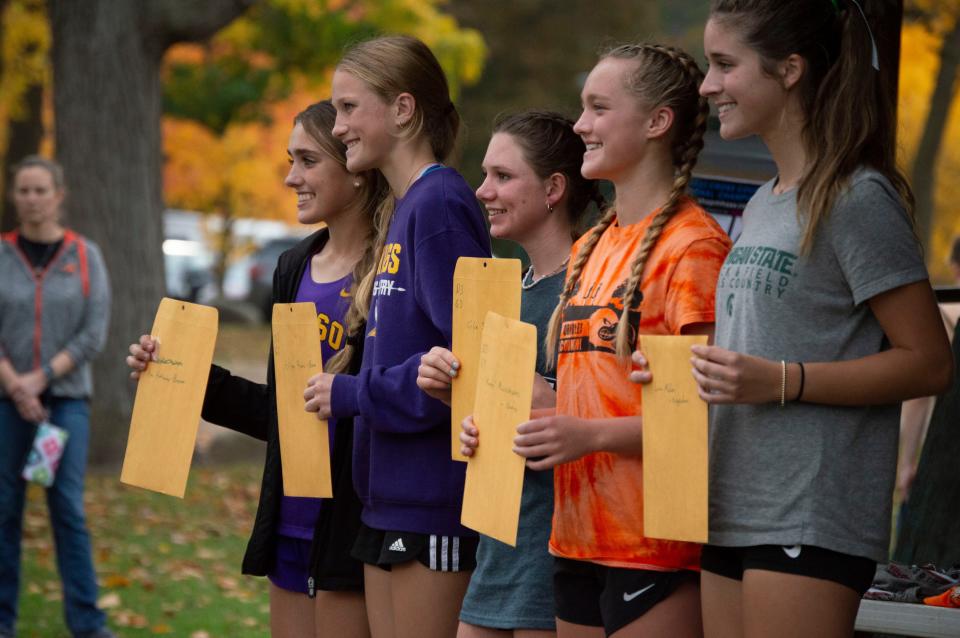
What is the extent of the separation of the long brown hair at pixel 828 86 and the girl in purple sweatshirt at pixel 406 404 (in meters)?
0.92

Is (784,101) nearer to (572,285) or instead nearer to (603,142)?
(603,142)

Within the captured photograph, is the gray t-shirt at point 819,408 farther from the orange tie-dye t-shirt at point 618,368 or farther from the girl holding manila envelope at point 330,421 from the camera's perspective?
the girl holding manila envelope at point 330,421

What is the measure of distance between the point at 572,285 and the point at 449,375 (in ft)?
1.11

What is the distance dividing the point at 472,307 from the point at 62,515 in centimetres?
404

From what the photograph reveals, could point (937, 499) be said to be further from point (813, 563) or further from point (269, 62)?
point (269, 62)

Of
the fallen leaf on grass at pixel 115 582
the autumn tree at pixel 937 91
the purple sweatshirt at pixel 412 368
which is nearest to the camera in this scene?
the purple sweatshirt at pixel 412 368

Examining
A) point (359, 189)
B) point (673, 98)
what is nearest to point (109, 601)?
point (359, 189)

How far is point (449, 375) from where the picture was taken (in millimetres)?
2961

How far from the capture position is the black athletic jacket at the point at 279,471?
11.6 feet

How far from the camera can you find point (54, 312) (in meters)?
6.68

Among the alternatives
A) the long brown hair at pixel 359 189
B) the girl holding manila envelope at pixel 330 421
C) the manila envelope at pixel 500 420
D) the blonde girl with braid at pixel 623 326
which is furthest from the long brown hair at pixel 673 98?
the girl holding manila envelope at pixel 330 421

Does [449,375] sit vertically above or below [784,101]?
below

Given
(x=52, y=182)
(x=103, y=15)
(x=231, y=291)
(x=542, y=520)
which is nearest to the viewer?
(x=542, y=520)

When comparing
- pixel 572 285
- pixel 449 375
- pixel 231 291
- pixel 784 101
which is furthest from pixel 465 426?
pixel 231 291
